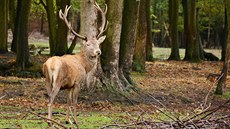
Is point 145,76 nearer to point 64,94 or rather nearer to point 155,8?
point 64,94

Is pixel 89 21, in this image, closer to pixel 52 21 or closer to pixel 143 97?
pixel 143 97

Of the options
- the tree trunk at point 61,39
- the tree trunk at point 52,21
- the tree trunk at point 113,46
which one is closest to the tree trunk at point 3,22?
the tree trunk at point 52,21

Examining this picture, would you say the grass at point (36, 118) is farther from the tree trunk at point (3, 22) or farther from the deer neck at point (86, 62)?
the tree trunk at point (3, 22)

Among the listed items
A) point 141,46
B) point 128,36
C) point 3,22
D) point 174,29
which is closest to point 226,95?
point 128,36

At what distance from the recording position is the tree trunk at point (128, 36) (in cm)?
1662

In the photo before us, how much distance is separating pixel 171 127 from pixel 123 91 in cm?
907

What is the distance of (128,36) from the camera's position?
16.7 meters

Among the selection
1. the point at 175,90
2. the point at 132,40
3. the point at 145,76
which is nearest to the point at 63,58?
the point at 132,40

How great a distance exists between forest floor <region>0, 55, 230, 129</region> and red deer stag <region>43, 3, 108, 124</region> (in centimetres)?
48

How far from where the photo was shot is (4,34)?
2720 cm

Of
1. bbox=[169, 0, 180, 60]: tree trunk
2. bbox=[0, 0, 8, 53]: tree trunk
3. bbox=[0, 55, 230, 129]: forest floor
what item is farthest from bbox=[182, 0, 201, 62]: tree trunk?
bbox=[0, 0, 8, 53]: tree trunk

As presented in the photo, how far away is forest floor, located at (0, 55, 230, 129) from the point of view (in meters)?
10.9

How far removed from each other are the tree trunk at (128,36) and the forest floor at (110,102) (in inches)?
33.5

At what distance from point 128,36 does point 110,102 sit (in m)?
3.24
